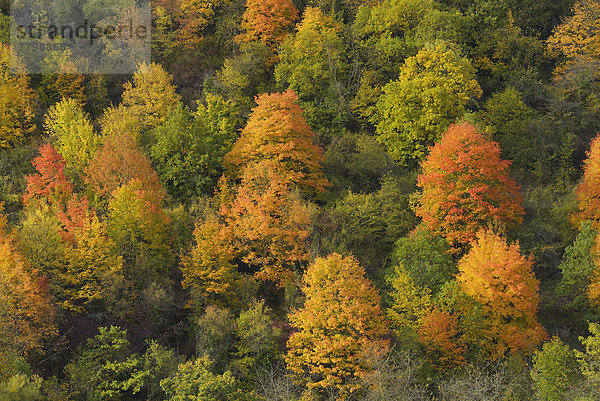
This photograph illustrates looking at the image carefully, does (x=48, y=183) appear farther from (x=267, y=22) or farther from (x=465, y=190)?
(x=465, y=190)

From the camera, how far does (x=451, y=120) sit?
65.8 m

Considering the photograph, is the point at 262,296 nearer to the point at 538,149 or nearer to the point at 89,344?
the point at 89,344

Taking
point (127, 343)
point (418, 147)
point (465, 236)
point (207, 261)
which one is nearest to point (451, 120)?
point (418, 147)

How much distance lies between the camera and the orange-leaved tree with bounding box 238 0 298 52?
257ft

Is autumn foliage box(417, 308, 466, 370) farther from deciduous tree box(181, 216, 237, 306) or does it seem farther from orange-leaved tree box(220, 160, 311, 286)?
deciduous tree box(181, 216, 237, 306)

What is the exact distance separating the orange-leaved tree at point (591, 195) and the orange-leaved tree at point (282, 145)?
828 inches

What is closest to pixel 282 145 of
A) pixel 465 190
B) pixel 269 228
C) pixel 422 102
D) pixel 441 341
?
pixel 269 228

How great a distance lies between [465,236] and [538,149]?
19.9 metres

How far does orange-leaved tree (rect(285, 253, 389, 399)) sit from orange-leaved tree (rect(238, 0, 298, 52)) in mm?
37337

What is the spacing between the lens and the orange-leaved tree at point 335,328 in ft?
149

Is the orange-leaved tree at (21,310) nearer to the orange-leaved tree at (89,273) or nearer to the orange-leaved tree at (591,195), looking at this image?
the orange-leaved tree at (89,273)

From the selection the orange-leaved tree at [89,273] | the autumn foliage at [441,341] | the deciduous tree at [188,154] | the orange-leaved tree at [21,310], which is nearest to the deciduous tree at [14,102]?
the deciduous tree at [188,154]

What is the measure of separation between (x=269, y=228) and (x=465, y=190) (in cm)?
1545

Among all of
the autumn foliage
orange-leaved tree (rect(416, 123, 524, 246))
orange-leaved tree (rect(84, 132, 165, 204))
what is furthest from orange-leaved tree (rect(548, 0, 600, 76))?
orange-leaved tree (rect(84, 132, 165, 204))
